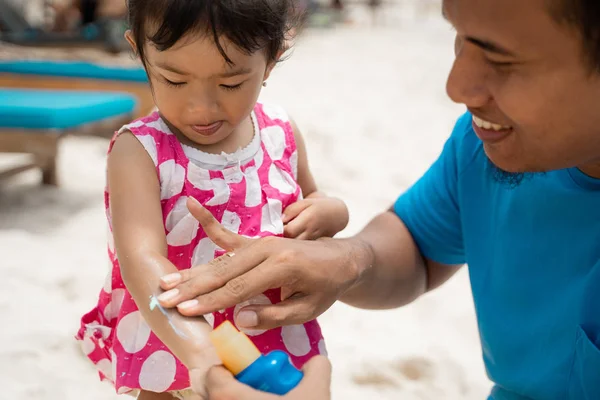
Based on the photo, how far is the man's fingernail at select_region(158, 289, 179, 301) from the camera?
112 cm

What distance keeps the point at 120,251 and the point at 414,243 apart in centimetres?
73

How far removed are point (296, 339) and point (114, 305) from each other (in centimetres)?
36

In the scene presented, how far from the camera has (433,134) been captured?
5.32m

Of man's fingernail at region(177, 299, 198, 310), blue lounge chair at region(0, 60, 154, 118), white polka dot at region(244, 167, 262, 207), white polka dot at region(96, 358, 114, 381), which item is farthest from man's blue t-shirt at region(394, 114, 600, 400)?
blue lounge chair at region(0, 60, 154, 118)

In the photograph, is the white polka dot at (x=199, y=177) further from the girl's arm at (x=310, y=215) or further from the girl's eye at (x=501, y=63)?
the girl's eye at (x=501, y=63)

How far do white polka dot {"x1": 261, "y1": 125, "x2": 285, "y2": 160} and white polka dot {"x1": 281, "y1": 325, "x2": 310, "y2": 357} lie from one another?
345mm

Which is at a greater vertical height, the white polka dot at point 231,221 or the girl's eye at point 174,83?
the girl's eye at point 174,83

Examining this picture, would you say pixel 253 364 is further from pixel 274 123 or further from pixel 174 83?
pixel 274 123

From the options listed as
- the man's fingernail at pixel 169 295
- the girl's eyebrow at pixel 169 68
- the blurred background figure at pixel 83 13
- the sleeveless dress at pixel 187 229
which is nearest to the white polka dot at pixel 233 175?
the sleeveless dress at pixel 187 229

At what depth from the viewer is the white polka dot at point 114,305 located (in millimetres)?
1406

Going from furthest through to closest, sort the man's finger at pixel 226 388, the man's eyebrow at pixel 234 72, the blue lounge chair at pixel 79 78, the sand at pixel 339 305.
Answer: the blue lounge chair at pixel 79 78 → the sand at pixel 339 305 → the man's eyebrow at pixel 234 72 → the man's finger at pixel 226 388

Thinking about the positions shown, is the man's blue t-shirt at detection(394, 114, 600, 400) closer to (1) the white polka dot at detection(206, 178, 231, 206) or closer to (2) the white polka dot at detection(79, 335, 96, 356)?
(1) the white polka dot at detection(206, 178, 231, 206)

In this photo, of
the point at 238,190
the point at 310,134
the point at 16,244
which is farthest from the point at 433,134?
the point at 238,190

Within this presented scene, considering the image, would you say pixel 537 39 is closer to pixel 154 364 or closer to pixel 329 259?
pixel 329 259
